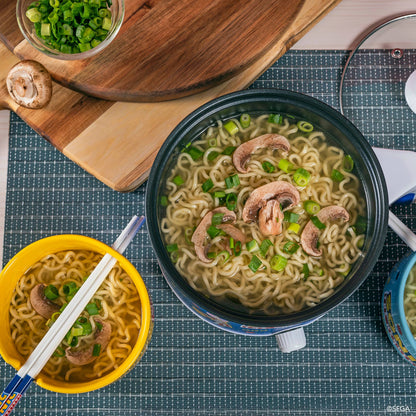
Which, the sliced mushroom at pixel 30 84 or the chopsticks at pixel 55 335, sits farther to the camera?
the sliced mushroom at pixel 30 84

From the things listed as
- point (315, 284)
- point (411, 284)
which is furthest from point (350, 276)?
point (411, 284)

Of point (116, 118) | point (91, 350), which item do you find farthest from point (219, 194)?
point (91, 350)

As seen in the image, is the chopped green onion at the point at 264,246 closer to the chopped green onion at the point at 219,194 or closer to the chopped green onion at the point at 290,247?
the chopped green onion at the point at 290,247

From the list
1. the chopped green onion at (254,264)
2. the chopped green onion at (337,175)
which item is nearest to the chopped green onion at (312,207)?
the chopped green onion at (337,175)

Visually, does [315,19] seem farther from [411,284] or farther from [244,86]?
[411,284]

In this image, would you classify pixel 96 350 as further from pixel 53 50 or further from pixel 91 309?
pixel 53 50

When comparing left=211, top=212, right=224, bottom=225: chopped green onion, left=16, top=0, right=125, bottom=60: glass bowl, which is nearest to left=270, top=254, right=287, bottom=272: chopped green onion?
left=211, top=212, right=224, bottom=225: chopped green onion
